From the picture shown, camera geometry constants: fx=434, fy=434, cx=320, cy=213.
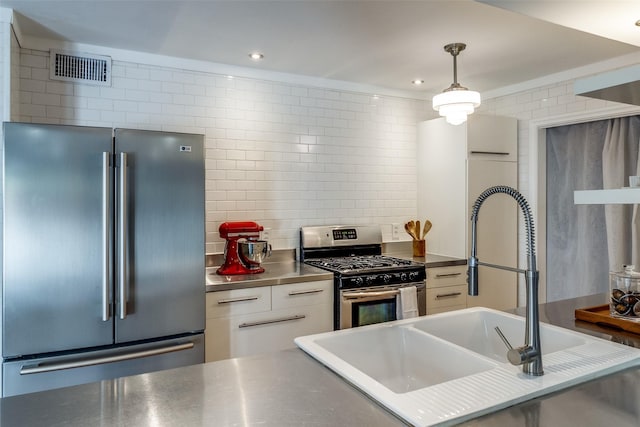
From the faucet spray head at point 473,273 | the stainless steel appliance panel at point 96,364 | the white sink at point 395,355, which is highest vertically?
the faucet spray head at point 473,273

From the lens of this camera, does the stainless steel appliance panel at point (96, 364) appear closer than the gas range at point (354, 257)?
Yes

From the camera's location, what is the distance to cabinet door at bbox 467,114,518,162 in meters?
3.68

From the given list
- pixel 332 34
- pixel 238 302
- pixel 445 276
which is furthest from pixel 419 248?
pixel 332 34

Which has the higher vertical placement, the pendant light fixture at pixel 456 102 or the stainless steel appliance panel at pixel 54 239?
the pendant light fixture at pixel 456 102

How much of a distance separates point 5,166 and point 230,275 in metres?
1.42

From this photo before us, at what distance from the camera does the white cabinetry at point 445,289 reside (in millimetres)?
3473

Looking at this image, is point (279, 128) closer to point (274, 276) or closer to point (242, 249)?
point (242, 249)

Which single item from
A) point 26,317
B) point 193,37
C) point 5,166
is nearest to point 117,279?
point 26,317

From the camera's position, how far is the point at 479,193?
371cm

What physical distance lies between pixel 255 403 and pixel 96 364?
1.67 meters

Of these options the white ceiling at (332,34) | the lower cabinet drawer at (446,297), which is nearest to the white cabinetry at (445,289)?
the lower cabinet drawer at (446,297)

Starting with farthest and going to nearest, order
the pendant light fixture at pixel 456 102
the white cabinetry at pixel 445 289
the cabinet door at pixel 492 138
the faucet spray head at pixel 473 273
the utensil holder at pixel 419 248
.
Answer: the utensil holder at pixel 419 248
the cabinet door at pixel 492 138
the white cabinetry at pixel 445 289
the pendant light fixture at pixel 456 102
the faucet spray head at pixel 473 273

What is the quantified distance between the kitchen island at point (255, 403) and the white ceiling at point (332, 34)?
4.42ft

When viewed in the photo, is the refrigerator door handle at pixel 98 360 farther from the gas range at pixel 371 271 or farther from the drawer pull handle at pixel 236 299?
the gas range at pixel 371 271
